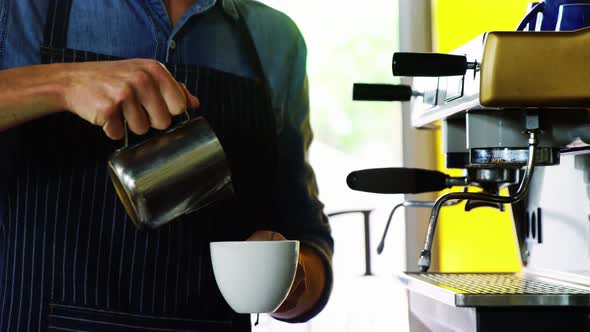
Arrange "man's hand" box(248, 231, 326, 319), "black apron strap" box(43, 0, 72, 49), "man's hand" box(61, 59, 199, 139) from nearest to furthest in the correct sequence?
"man's hand" box(61, 59, 199, 139) → "black apron strap" box(43, 0, 72, 49) → "man's hand" box(248, 231, 326, 319)

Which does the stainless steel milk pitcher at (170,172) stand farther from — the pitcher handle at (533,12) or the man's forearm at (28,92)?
the pitcher handle at (533,12)

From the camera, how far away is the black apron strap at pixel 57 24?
0.92 m

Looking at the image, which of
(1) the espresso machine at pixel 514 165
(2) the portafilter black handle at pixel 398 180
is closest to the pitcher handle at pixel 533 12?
(1) the espresso machine at pixel 514 165

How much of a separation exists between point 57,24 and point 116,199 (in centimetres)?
24

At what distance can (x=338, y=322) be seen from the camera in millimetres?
1323

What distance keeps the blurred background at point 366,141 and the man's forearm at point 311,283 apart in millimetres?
220

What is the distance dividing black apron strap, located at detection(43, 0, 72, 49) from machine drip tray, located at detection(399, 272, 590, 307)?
53 cm

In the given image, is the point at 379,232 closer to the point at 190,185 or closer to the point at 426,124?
the point at 426,124

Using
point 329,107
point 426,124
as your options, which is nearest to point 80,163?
point 426,124

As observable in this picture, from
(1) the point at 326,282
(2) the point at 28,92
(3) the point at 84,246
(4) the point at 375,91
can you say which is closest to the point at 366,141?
(1) the point at 326,282

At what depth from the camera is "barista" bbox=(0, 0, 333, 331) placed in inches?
35.2

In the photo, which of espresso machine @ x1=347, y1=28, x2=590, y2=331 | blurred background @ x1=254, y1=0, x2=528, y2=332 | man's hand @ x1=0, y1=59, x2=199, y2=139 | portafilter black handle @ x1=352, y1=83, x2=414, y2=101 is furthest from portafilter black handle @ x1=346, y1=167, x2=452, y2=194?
blurred background @ x1=254, y1=0, x2=528, y2=332

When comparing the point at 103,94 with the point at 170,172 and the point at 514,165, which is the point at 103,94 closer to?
the point at 170,172

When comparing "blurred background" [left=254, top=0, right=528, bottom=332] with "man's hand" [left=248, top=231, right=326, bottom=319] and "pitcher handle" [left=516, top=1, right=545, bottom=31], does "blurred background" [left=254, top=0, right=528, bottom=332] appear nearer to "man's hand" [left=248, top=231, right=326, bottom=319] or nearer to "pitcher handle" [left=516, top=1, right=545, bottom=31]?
"man's hand" [left=248, top=231, right=326, bottom=319]
